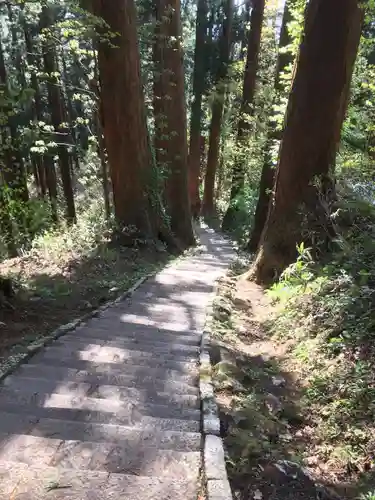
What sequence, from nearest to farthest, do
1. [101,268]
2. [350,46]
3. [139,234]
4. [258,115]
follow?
[350,46], [101,268], [139,234], [258,115]

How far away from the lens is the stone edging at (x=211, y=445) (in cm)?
265

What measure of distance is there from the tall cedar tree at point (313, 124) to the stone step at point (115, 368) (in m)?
3.78

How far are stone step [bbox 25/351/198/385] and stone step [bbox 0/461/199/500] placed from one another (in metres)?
1.60

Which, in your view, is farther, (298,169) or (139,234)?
(139,234)

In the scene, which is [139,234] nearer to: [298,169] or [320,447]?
[298,169]

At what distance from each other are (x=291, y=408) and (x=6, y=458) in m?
2.39

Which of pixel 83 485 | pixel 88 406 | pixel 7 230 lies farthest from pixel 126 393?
pixel 7 230

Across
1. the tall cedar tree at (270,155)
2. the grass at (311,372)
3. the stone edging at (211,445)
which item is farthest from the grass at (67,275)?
the tall cedar tree at (270,155)

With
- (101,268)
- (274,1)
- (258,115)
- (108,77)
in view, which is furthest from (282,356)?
(274,1)

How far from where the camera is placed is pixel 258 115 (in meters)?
18.0

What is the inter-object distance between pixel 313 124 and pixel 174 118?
25.8ft

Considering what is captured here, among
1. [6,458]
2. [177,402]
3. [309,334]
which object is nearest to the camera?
[6,458]

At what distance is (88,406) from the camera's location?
3.63m

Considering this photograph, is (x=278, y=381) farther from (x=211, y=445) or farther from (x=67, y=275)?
(x=67, y=275)
